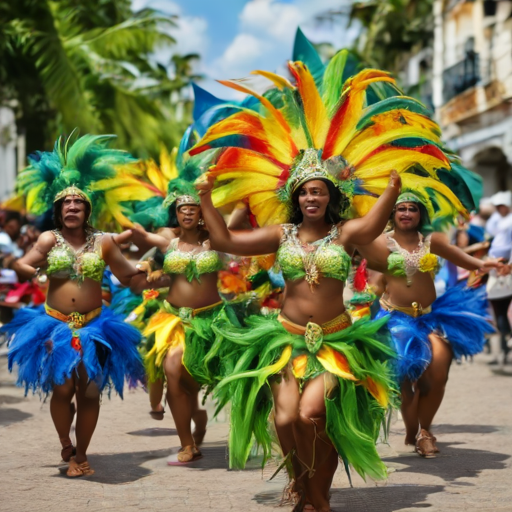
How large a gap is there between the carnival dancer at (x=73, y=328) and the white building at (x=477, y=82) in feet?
63.5

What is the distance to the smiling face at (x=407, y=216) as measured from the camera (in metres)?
7.77

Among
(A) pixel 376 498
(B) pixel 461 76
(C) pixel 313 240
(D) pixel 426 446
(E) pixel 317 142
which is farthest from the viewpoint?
(B) pixel 461 76

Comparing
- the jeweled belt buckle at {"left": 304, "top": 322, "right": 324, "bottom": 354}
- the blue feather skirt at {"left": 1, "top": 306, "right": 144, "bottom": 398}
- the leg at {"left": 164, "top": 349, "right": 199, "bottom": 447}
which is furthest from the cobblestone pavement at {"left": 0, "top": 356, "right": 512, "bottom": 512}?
the jeweled belt buckle at {"left": 304, "top": 322, "right": 324, "bottom": 354}

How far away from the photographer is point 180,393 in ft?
25.0

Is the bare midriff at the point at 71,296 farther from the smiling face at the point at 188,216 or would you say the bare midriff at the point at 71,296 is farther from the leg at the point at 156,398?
the leg at the point at 156,398

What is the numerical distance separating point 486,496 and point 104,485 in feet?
7.98

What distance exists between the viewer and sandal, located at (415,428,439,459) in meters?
7.60

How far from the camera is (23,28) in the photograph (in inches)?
770

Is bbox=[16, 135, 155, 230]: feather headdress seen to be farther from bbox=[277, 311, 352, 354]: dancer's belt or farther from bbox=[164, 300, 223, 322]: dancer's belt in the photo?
bbox=[277, 311, 352, 354]: dancer's belt

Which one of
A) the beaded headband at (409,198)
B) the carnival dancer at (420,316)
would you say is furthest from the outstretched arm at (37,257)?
the beaded headband at (409,198)

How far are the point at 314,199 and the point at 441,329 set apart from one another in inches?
95.6

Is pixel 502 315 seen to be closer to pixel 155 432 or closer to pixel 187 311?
pixel 155 432

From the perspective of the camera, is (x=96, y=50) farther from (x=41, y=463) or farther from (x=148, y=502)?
(x=148, y=502)

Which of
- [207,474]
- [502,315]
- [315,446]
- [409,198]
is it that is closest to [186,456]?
[207,474]
